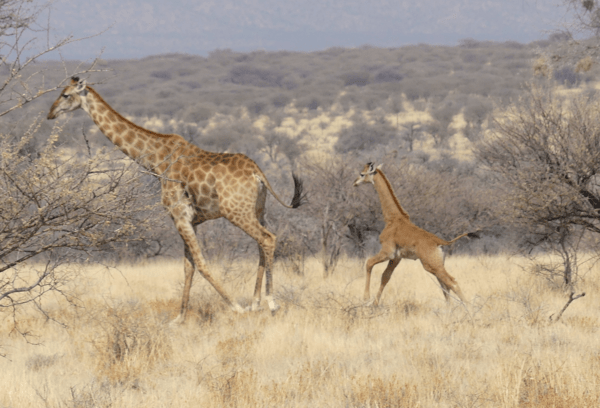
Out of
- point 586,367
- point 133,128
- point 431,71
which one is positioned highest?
point 431,71

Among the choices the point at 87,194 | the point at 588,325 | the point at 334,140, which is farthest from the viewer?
the point at 334,140

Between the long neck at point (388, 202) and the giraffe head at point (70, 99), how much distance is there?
4029 mm

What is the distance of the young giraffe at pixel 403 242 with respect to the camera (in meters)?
7.25

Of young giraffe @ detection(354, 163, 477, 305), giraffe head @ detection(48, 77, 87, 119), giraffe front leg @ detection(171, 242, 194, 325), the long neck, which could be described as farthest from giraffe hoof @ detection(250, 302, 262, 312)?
giraffe head @ detection(48, 77, 87, 119)

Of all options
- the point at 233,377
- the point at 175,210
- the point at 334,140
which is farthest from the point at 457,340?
the point at 334,140

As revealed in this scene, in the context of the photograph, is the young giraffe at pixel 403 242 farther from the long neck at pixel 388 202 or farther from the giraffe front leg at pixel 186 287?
the giraffe front leg at pixel 186 287

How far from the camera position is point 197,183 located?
745 centimetres

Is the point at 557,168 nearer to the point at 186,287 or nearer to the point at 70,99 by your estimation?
the point at 186,287

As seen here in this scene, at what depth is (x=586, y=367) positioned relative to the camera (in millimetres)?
5039

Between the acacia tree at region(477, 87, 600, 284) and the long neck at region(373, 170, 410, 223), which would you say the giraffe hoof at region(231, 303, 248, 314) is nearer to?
the long neck at region(373, 170, 410, 223)

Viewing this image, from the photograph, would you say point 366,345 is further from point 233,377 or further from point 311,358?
point 233,377

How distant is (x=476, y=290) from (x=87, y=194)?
682 centimetres

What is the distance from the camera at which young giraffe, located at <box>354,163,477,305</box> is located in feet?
23.8

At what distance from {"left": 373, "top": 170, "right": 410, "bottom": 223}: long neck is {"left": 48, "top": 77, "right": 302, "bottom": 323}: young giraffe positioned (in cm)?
120
